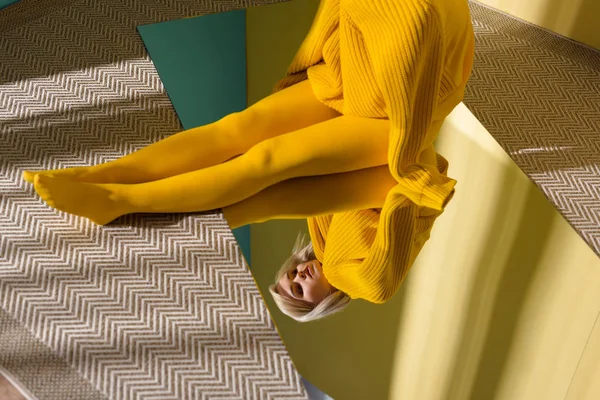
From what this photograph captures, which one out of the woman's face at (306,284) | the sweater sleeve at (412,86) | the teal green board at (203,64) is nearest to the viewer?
the sweater sleeve at (412,86)

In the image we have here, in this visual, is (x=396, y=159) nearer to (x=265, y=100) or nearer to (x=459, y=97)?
(x=459, y=97)

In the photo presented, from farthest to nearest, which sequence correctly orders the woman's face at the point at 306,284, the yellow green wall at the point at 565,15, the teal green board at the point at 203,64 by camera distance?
the yellow green wall at the point at 565,15 → the teal green board at the point at 203,64 → the woman's face at the point at 306,284

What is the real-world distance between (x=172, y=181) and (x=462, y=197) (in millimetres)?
607

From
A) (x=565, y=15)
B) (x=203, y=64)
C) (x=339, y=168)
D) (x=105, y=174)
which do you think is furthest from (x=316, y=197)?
(x=565, y=15)

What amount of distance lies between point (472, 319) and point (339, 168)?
0.40 metres

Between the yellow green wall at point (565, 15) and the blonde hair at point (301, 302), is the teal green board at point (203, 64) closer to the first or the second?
the blonde hair at point (301, 302)

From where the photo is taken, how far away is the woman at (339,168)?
147cm

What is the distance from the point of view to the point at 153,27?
2.14 m

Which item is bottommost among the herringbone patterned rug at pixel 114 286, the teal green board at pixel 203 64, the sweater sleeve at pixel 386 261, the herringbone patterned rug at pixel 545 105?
the herringbone patterned rug at pixel 114 286

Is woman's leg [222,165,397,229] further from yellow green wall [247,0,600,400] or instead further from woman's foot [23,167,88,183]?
woman's foot [23,167,88,183]

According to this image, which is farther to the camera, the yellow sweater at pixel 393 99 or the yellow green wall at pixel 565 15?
the yellow green wall at pixel 565 15

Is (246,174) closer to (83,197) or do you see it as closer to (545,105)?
(83,197)

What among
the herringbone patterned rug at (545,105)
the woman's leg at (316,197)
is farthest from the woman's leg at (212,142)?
the herringbone patterned rug at (545,105)

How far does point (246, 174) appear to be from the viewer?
1520 millimetres
